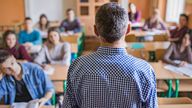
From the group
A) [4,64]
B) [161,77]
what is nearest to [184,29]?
[161,77]

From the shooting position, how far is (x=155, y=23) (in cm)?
609

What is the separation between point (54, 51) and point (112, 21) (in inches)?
109

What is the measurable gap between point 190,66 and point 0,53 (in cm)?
228

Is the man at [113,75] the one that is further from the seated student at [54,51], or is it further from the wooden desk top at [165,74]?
the seated student at [54,51]

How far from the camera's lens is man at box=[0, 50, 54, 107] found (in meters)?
2.23

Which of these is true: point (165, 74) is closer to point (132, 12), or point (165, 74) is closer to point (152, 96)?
point (132, 12)

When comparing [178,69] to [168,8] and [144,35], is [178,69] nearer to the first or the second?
[144,35]

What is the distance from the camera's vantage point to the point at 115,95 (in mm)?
1057

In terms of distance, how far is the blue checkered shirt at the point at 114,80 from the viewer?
104cm

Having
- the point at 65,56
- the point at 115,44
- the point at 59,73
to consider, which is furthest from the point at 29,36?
the point at 115,44

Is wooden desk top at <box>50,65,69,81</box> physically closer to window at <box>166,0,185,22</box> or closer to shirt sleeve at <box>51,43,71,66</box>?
shirt sleeve at <box>51,43,71,66</box>

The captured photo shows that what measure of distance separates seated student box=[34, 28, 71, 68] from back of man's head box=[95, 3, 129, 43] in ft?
8.42

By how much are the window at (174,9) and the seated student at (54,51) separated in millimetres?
2758

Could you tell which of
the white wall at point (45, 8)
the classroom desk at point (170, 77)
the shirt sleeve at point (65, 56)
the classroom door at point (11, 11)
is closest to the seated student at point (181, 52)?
the classroom desk at point (170, 77)
